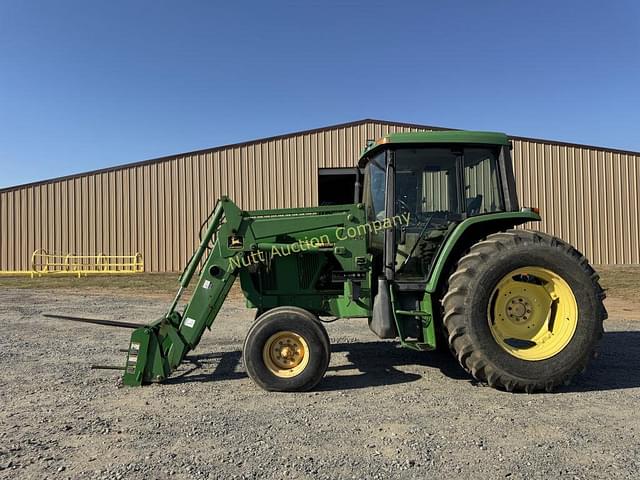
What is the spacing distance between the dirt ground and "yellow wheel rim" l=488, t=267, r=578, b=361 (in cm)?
52

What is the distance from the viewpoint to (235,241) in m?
4.73

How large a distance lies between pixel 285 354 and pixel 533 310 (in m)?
2.44

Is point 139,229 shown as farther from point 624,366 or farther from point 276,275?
point 624,366

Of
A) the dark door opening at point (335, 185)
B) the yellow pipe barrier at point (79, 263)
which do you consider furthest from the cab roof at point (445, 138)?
the yellow pipe barrier at point (79, 263)

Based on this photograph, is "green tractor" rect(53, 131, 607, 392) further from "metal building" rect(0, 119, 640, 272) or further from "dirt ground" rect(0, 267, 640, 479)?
"metal building" rect(0, 119, 640, 272)

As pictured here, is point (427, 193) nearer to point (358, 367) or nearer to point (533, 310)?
point (533, 310)

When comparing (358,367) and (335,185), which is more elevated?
(335,185)

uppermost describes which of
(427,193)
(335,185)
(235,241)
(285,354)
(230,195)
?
(335,185)

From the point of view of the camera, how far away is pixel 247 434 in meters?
3.35

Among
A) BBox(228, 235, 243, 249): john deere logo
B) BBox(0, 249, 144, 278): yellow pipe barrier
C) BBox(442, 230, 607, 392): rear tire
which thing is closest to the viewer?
BBox(442, 230, 607, 392): rear tire

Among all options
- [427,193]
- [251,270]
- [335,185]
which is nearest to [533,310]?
[427,193]

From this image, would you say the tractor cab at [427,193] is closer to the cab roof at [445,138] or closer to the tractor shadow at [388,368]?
the cab roof at [445,138]

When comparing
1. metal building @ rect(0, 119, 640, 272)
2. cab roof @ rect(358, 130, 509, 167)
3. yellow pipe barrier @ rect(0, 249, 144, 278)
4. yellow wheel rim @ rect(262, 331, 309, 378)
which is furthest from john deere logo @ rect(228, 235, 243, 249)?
yellow pipe barrier @ rect(0, 249, 144, 278)

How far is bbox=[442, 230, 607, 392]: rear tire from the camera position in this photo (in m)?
4.12
